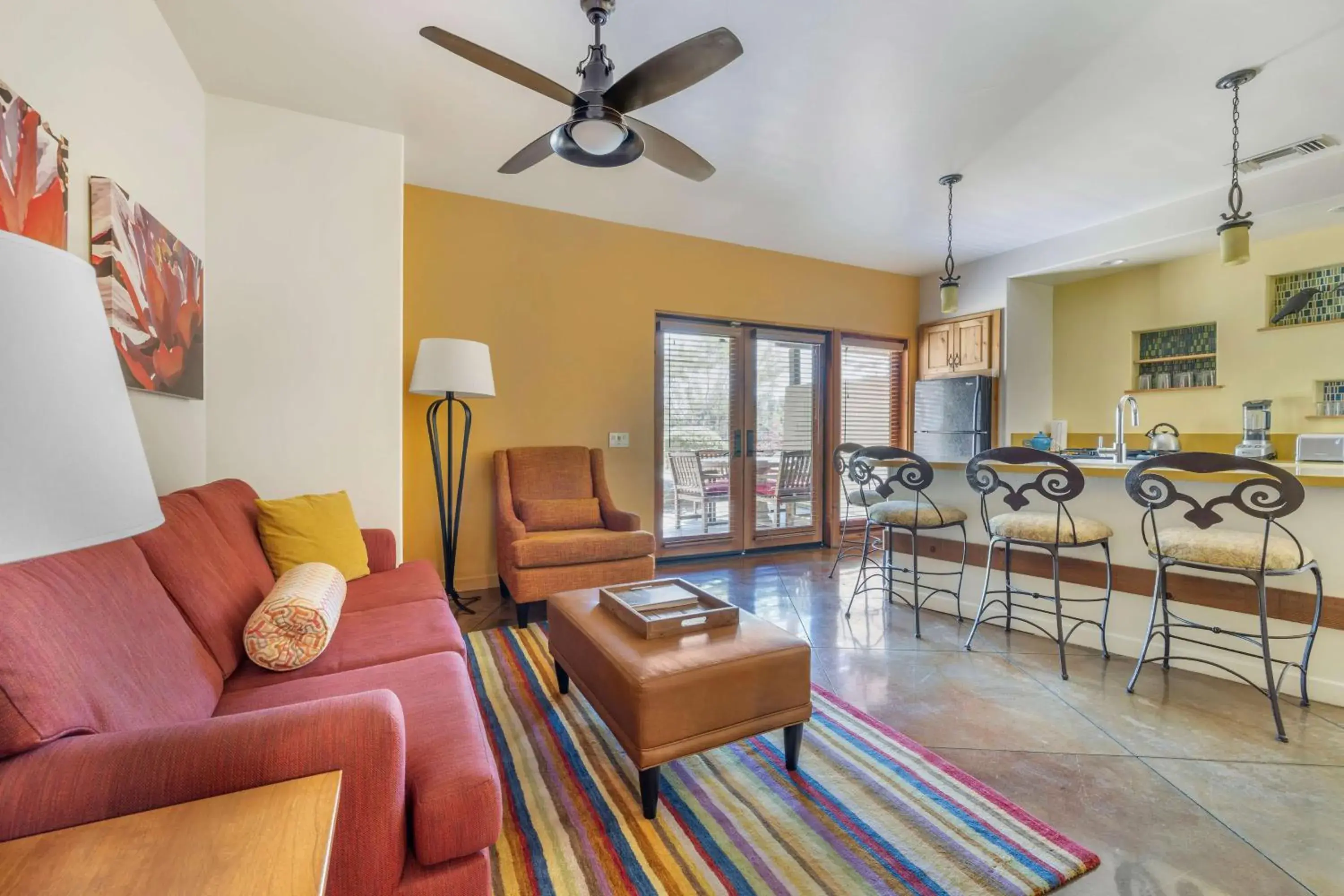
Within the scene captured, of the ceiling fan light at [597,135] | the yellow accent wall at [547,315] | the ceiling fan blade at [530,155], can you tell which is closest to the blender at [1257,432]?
the yellow accent wall at [547,315]

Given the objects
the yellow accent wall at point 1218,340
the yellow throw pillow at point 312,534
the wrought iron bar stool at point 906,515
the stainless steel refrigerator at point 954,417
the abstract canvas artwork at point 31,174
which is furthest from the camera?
the stainless steel refrigerator at point 954,417

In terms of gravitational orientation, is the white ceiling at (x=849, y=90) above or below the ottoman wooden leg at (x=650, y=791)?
above

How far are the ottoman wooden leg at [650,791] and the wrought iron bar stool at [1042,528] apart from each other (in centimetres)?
197

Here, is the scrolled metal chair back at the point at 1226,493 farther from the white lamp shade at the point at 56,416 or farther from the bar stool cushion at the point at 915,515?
the white lamp shade at the point at 56,416

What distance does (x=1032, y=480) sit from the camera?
9.42 feet

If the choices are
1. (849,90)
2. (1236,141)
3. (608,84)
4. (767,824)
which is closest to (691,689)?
(767,824)

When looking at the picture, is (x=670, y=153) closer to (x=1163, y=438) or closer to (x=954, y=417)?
(x=954, y=417)

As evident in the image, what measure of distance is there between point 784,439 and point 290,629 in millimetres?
4326

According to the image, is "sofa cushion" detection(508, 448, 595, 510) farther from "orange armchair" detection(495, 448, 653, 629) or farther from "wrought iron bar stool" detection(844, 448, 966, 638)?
"wrought iron bar stool" detection(844, 448, 966, 638)

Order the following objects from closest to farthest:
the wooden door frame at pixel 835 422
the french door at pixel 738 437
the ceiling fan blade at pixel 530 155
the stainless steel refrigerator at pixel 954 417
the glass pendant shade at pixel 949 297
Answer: the ceiling fan blade at pixel 530 155 → the glass pendant shade at pixel 949 297 → the french door at pixel 738 437 → the stainless steel refrigerator at pixel 954 417 → the wooden door frame at pixel 835 422

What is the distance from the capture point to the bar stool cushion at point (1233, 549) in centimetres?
201

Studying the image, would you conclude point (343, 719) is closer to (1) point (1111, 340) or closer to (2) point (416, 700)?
(2) point (416, 700)

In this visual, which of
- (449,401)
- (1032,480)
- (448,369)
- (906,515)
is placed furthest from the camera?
(449,401)

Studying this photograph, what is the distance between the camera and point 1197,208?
3826mm
